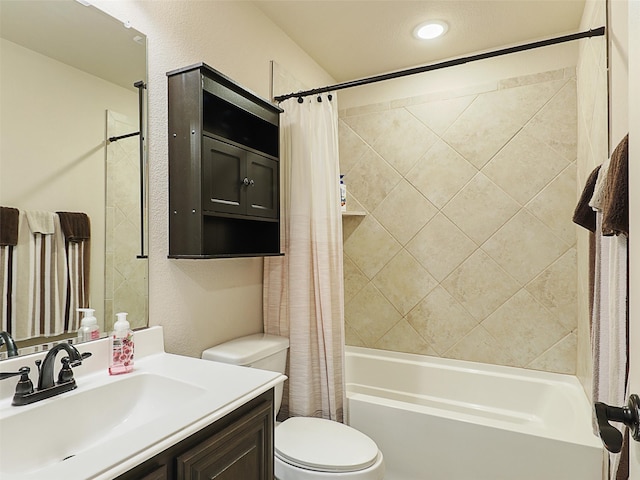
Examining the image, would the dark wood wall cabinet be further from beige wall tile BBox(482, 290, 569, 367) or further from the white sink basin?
beige wall tile BBox(482, 290, 569, 367)

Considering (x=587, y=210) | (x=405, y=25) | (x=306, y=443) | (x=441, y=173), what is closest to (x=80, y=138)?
(x=306, y=443)

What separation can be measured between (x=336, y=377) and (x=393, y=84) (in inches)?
80.4

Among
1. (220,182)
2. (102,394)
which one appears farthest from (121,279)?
(220,182)

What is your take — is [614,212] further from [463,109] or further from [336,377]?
[463,109]

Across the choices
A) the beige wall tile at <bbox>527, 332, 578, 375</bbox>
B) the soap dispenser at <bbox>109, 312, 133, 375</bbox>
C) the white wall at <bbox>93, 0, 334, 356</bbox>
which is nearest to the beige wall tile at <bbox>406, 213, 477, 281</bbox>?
the beige wall tile at <bbox>527, 332, 578, 375</bbox>

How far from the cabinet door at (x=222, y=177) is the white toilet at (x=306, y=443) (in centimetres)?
62

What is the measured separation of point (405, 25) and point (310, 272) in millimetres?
1517

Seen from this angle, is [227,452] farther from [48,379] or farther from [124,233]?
[124,233]

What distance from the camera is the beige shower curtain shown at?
1.99 metres

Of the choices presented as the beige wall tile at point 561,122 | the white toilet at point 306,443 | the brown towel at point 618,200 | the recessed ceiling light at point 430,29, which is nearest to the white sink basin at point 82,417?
the white toilet at point 306,443

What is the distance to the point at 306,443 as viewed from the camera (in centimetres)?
162

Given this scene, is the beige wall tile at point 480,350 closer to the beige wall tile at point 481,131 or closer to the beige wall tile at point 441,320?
the beige wall tile at point 441,320

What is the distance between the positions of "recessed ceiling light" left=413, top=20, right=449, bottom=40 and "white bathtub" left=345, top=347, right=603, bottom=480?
2.06m

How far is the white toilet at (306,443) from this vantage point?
1472 millimetres
